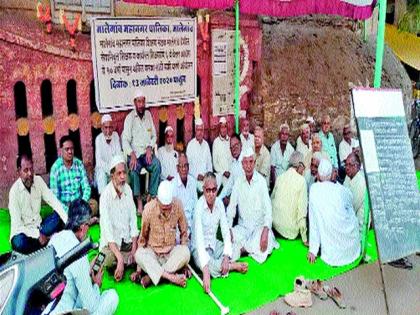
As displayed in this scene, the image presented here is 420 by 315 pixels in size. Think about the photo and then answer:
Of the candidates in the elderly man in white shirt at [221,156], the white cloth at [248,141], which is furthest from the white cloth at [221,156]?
the white cloth at [248,141]

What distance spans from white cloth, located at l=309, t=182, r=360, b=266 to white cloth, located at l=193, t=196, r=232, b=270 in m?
0.96

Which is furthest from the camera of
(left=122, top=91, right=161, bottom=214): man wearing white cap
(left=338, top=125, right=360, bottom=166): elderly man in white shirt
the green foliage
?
the green foliage

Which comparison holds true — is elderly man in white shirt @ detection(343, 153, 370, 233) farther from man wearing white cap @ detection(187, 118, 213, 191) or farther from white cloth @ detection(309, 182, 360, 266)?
man wearing white cap @ detection(187, 118, 213, 191)

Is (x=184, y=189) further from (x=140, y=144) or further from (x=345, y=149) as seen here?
(x=345, y=149)

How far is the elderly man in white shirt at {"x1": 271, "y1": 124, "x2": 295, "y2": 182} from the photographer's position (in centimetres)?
685

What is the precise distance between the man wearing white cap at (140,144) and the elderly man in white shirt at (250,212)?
138 centimetres

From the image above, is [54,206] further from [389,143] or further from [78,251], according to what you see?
[389,143]

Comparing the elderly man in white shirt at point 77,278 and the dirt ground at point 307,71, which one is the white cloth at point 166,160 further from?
the elderly man in white shirt at point 77,278

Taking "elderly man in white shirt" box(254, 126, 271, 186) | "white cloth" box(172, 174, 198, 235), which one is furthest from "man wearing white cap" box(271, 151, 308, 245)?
"elderly man in white shirt" box(254, 126, 271, 186)

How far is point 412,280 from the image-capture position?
466 cm

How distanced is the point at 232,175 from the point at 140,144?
4.09ft

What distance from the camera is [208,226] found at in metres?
4.66

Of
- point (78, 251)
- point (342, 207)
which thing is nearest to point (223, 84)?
point (342, 207)

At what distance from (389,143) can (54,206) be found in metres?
3.22
